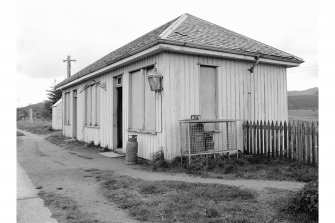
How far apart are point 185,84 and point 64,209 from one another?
5.16m

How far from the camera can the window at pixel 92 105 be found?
45.9 ft

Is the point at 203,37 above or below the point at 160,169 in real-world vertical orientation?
above

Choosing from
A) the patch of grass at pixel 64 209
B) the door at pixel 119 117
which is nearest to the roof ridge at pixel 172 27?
the door at pixel 119 117

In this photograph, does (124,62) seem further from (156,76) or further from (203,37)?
(203,37)

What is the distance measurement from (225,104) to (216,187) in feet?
14.6

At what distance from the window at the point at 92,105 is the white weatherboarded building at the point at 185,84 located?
117 centimetres

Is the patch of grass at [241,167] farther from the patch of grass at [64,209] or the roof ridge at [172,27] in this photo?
the roof ridge at [172,27]

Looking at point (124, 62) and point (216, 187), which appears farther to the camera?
point (124, 62)

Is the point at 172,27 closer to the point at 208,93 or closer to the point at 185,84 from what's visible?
the point at 185,84

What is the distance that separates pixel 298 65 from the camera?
11461mm

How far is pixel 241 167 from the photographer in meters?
7.99

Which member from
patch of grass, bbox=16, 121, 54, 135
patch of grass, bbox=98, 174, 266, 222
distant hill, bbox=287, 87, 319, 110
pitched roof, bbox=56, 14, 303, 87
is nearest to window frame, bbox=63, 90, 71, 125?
patch of grass, bbox=16, 121, 54, 135

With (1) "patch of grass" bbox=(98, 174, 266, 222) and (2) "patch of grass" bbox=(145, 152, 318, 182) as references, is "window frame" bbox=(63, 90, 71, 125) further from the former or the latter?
(1) "patch of grass" bbox=(98, 174, 266, 222)

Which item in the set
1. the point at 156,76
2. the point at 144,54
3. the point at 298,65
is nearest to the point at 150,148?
the point at 156,76
